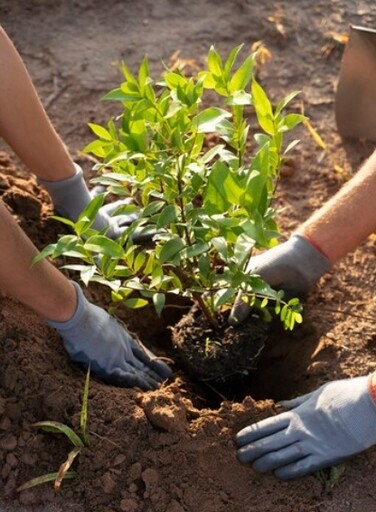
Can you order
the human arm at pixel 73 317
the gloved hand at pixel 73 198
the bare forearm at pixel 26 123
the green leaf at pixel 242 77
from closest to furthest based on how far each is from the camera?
the green leaf at pixel 242 77 → the human arm at pixel 73 317 → the bare forearm at pixel 26 123 → the gloved hand at pixel 73 198

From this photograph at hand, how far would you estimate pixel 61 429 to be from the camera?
1696mm

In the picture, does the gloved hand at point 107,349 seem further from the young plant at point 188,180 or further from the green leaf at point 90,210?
the green leaf at point 90,210

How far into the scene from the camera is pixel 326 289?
2.18 m

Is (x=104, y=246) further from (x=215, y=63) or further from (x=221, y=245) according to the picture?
(x=215, y=63)

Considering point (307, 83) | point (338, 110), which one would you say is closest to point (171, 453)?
point (338, 110)

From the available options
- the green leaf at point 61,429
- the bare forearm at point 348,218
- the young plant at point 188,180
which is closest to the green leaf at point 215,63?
the young plant at point 188,180

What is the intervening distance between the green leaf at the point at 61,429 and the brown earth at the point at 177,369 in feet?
0.08

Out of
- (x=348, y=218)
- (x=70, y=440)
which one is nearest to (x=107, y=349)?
(x=70, y=440)

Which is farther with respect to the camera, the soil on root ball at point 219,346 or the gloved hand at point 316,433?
the soil on root ball at point 219,346

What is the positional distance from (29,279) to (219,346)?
51cm

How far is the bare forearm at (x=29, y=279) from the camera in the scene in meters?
1.69

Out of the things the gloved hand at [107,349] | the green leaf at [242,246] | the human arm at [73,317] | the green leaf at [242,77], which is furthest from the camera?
the gloved hand at [107,349]

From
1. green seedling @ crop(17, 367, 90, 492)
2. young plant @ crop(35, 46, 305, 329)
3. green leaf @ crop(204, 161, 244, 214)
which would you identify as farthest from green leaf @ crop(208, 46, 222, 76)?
green seedling @ crop(17, 367, 90, 492)

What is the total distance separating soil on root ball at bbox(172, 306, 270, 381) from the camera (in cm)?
193
